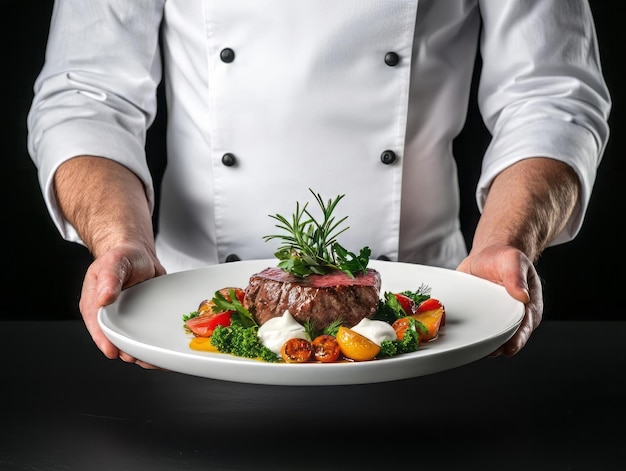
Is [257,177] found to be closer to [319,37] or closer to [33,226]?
[319,37]

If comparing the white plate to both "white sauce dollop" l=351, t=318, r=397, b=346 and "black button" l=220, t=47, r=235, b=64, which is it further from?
"black button" l=220, t=47, r=235, b=64

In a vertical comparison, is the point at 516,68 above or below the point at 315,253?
above

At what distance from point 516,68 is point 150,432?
1281 mm

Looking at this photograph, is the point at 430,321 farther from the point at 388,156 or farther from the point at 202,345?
the point at 388,156

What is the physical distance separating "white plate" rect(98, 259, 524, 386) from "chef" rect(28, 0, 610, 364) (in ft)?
1.03

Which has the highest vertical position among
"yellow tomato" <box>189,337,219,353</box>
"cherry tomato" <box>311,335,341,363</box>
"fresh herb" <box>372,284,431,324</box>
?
"cherry tomato" <box>311,335,341,363</box>

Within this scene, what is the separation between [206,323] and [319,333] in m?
0.21

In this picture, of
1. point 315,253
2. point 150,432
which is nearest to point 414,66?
point 315,253

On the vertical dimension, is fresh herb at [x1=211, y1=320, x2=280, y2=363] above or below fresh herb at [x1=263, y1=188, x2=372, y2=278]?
below

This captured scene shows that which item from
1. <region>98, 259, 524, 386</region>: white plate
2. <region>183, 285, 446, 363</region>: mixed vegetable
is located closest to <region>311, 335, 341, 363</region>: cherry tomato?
<region>183, 285, 446, 363</region>: mixed vegetable

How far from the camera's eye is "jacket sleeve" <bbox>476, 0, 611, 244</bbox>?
7.00ft

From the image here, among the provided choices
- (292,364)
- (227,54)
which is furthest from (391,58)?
(292,364)

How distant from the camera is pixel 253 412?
152cm

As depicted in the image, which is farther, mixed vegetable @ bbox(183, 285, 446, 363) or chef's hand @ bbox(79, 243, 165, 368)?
chef's hand @ bbox(79, 243, 165, 368)
